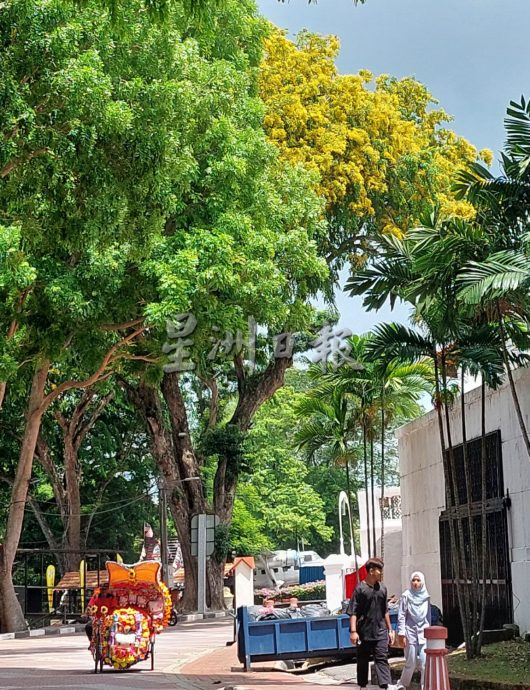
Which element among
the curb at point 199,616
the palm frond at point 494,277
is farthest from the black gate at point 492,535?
the curb at point 199,616

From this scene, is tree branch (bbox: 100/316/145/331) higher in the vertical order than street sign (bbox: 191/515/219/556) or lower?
higher

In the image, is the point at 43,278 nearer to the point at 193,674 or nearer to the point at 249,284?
the point at 249,284

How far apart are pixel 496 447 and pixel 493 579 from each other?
2.04m

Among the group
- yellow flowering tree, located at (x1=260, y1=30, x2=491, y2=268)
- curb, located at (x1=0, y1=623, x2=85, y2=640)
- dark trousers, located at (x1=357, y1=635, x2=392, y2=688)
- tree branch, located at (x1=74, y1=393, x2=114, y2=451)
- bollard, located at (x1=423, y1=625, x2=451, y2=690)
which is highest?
yellow flowering tree, located at (x1=260, y1=30, x2=491, y2=268)

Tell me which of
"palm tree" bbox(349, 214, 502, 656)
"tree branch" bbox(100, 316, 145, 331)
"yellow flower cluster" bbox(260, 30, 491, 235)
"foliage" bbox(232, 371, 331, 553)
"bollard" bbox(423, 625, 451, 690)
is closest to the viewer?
"bollard" bbox(423, 625, 451, 690)

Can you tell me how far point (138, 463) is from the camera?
139 feet

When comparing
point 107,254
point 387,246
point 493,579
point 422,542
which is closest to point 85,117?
point 387,246

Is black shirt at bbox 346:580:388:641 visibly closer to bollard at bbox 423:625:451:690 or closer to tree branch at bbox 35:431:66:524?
bollard at bbox 423:625:451:690

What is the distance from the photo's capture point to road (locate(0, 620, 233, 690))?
45.7 ft

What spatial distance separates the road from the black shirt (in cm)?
410

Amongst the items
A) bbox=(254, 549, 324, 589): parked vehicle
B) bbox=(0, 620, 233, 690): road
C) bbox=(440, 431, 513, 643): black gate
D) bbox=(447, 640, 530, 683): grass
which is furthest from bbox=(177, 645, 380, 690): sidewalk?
bbox=(254, 549, 324, 589): parked vehicle

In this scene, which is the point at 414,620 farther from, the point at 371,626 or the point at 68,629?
the point at 68,629

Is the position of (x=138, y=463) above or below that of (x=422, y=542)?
above

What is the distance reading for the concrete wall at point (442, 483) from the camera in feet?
47.4
